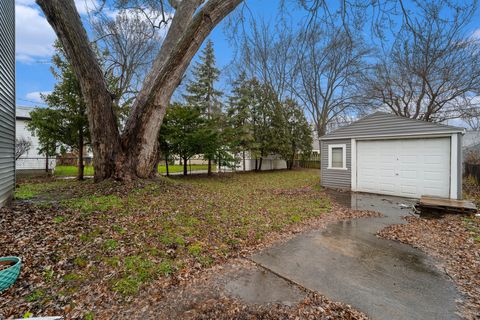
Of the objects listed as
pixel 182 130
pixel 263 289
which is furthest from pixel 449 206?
pixel 182 130

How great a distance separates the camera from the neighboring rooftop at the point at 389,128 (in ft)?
22.0

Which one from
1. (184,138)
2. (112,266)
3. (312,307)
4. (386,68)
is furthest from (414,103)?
(112,266)

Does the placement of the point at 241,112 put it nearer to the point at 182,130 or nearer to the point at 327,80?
the point at 182,130

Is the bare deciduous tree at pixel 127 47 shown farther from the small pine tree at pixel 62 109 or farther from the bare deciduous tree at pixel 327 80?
the bare deciduous tree at pixel 327 80

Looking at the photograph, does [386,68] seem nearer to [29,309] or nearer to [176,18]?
[176,18]

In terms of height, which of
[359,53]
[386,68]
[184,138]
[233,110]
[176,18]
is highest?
[359,53]

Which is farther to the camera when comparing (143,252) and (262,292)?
(143,252)

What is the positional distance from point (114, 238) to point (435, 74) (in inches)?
614

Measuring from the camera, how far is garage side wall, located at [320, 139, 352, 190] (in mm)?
8594

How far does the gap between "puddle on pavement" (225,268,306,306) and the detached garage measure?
23.5 feet

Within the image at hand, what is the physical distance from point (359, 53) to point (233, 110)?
10636 millimetres

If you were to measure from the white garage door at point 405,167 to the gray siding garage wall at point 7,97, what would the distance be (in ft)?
34.2

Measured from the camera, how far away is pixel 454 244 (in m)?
3.56

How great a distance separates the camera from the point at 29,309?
1876mm
